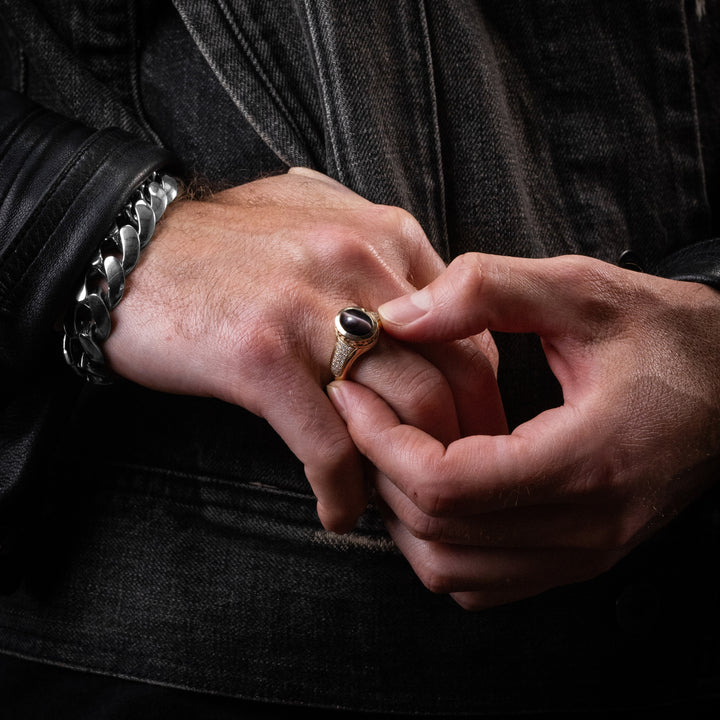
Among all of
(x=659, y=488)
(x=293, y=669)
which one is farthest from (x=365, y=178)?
(x=293, y=669)

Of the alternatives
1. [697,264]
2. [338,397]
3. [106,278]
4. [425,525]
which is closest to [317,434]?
[338,397]

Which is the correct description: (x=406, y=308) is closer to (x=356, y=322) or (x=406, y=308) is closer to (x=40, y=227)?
(x=356, y=322)

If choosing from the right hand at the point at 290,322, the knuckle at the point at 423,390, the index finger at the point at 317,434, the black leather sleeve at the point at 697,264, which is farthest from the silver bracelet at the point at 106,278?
the black leather sleeve at the point at 697,264

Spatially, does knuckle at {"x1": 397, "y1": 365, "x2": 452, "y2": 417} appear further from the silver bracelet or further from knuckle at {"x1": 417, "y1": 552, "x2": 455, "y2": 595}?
the silver bracelet

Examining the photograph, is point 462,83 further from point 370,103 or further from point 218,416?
point 218,416

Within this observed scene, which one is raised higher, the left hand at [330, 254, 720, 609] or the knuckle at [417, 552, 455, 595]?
the left hand at [330, 254, 720, 609]

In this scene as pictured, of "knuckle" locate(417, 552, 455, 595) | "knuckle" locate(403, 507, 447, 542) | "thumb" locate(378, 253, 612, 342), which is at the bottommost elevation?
"knuckle" locate(417, 552, 455, 595)

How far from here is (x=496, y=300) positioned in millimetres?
639

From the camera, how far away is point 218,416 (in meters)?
0.88

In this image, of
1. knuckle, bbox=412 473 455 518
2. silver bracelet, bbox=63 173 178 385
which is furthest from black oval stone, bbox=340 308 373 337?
silver bracelet, bbox=63 173 178 385

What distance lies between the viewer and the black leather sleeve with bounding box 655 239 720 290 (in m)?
0.81

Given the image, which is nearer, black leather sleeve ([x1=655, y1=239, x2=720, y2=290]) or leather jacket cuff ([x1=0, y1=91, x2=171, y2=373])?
leather jacket cuff ([x1=0, y1=91, x2=171, y2=373])

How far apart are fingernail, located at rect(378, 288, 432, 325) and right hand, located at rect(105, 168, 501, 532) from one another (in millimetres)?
31

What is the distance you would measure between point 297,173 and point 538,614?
716 mm
